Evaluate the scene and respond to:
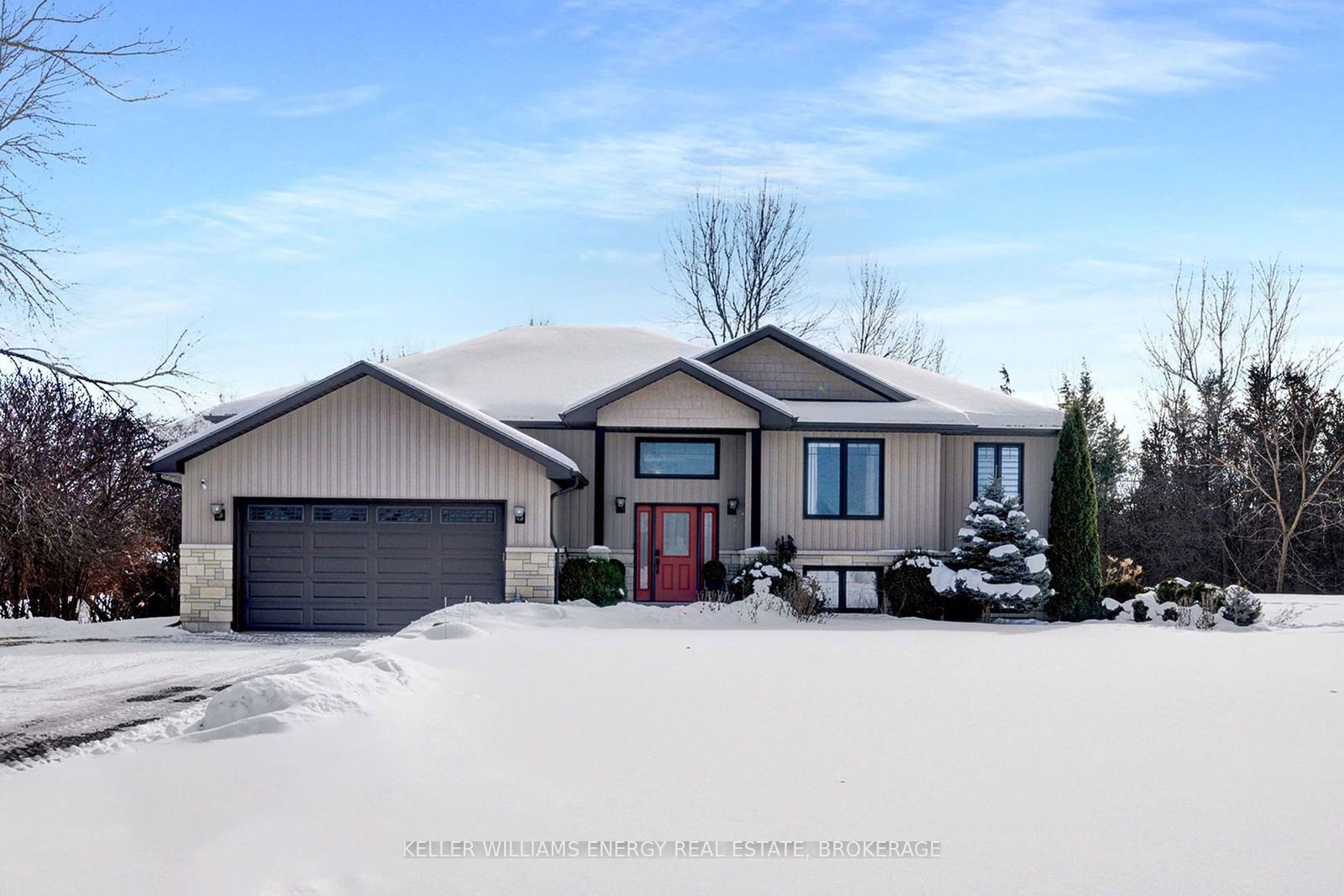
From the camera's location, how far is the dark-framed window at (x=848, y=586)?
22.0 meters

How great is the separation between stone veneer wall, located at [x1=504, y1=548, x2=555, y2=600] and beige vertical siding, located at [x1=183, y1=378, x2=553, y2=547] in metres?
0.20

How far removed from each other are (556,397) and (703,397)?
3.75 m

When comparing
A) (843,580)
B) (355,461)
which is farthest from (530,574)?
(843,580)

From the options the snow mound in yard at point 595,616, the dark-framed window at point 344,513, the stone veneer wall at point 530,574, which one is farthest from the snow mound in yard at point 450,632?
the dark-framed window at point 344,513

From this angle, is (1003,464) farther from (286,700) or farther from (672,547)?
(286,700)

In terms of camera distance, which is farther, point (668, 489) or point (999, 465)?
point (999, 465)

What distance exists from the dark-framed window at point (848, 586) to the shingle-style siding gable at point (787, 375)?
3625 mm

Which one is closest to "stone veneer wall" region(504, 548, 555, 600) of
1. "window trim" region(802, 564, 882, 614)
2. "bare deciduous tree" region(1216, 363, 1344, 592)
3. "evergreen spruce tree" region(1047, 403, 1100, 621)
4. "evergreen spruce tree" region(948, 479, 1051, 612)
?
"window trim" region(802, 564, 882, 614)

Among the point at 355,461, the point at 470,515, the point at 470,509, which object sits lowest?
the point at 470,515

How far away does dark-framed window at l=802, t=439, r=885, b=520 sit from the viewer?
2214cm

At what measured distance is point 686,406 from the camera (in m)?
21.5

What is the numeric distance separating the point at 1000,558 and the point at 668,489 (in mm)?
6441

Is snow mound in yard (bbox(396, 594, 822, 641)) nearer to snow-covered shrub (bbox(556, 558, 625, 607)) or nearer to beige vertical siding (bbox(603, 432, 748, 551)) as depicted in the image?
snow-covered shrub (bbox(556, 558, 625, 607))

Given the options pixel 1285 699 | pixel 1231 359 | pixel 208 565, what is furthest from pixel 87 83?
pixel 1231 359
